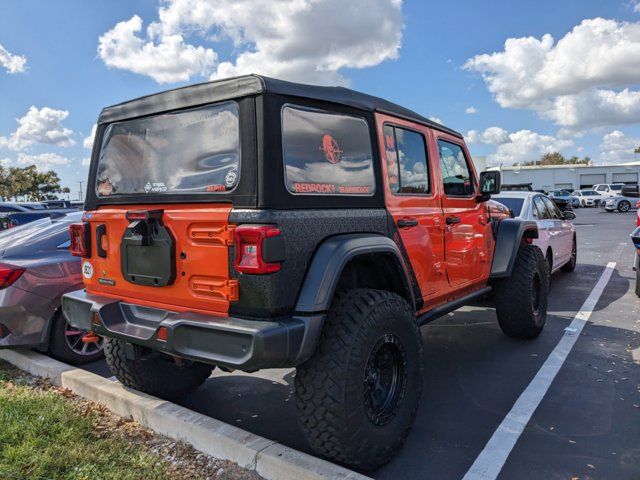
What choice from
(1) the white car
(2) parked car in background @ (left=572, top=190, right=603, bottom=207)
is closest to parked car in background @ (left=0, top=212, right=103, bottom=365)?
(1) the white car

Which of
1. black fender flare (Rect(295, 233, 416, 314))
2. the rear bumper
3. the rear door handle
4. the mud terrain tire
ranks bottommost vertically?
the mud terrain tire

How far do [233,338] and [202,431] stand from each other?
849mm

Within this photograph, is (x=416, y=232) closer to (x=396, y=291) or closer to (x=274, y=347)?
(x=396, y=291)

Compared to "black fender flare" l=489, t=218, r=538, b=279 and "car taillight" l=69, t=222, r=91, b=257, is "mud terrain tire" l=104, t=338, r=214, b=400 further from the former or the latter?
"black fender flare" l=489, t=218, r=538, b=279

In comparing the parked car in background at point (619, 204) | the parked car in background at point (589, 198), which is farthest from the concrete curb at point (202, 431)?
the parked car in background at point (589, 198)

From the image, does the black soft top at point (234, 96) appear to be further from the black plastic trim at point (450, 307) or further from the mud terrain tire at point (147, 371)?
the mud terrain tire at point (147, 371)

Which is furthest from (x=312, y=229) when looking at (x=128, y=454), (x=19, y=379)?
(x=19, y=379)

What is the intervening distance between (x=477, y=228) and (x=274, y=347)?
9.01ft

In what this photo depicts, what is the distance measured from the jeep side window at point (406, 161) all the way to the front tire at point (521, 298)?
1762 millimetres

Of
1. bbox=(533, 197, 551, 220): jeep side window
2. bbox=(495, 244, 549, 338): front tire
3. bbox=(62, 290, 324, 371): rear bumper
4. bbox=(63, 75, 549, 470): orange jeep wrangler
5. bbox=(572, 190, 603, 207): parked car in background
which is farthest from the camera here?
bbox=(572, 190, 603, 207): parked car in background

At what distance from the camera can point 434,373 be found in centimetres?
441

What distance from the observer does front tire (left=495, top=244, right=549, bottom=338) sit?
16.2ft

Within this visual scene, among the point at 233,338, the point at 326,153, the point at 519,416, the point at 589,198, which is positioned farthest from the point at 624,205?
the point at 233,338

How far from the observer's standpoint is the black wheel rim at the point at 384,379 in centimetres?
286
